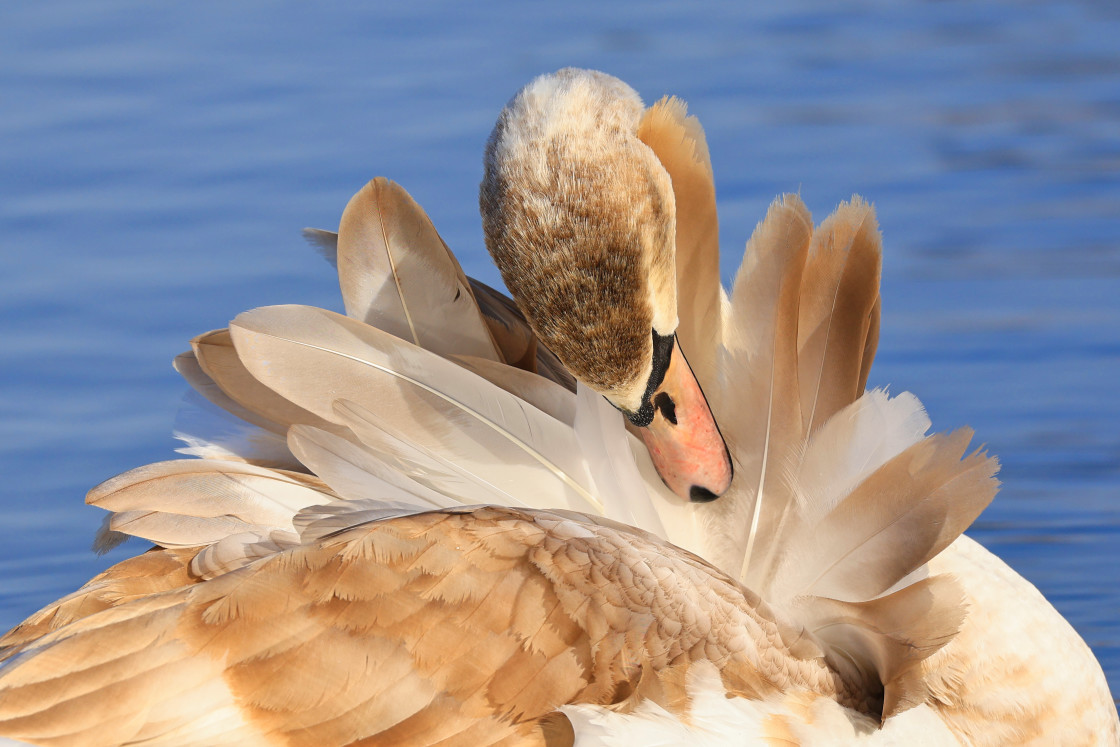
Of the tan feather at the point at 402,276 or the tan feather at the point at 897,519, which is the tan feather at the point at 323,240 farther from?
the tan feather at the point at 897,519

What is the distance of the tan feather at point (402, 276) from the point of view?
2947mm

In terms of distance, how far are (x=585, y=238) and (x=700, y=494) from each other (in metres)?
0.51

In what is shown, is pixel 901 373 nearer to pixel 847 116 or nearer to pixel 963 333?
pixel 963 333

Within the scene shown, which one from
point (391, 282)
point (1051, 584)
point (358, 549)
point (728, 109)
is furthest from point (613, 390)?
point (728, 109)

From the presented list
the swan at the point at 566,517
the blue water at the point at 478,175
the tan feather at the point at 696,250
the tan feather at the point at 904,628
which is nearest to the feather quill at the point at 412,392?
the swan at the point at 566,517

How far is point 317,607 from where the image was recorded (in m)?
2.40

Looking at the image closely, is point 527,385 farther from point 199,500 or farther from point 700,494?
point 199,500

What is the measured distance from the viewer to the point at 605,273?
2932mm

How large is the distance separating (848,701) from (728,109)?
4495 mm

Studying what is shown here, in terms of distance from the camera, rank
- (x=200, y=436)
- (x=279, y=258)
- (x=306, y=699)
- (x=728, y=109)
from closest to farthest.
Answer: (x=306, y=699) < (x=200, y=436) < (x=279, y=258) < (x=728, y=109)

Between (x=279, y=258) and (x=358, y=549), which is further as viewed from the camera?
(x=279, y=258)

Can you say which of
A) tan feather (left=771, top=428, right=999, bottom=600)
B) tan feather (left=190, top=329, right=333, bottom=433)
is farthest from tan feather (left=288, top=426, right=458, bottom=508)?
tan feather (left=771, top=428, right=999, bottom=600)

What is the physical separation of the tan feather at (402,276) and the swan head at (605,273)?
0.11m

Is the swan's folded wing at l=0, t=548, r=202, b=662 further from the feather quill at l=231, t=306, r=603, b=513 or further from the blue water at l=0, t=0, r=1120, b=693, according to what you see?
the blue water at l=0, t=0, r=1120, b=693
